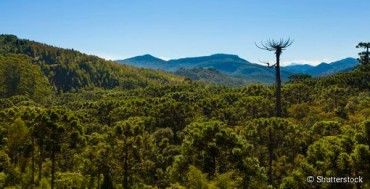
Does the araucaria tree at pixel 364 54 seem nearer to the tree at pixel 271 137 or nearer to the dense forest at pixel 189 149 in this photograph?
the dense forest at pixel 189 149

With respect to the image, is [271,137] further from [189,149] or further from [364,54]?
[364,54]

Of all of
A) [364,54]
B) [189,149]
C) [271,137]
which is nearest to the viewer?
[189,149]

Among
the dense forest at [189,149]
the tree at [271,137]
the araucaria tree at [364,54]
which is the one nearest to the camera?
the dense forest at [189,149]

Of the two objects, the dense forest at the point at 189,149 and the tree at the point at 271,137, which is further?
the tree at the point at 271,137

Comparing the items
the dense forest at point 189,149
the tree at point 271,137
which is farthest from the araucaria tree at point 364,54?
the tree at point 271,137

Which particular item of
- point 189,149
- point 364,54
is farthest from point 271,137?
point 364,54

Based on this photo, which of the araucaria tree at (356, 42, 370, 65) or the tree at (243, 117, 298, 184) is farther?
the araucaria tree at (356, 42, 370, 65)

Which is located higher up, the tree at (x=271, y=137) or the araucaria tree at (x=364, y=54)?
the araucaria tree at (x=364, y=54)

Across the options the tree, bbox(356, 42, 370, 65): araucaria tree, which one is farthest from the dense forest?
bbox(356, 42, 370, 65): araucaria tree

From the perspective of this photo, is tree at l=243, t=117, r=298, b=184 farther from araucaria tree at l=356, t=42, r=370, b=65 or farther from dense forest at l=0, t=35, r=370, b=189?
araucaria tree at l=356, t=42, r=370, b=65

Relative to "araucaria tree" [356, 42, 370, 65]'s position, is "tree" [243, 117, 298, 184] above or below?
below

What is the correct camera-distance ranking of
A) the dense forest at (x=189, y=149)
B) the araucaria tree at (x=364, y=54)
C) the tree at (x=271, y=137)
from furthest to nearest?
1. the araucaria tree at (x=364, y=54)
2. the tree at (x=271, y=137)
3. the dense forest at (x=189, y=149)

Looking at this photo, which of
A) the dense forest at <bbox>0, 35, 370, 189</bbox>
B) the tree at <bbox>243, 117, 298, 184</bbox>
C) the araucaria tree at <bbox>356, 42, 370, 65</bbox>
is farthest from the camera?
the araucaria tree at <bbox>356, 42, 370, 65</bbox>

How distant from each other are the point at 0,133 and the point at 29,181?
1476 cm
